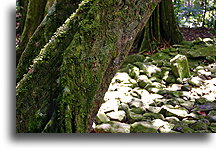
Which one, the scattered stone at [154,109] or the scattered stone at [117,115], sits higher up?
the scattered stone at [117,115]

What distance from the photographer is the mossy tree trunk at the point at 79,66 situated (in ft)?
4.87

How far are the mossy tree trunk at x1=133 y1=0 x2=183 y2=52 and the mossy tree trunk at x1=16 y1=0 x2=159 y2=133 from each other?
2879 mm

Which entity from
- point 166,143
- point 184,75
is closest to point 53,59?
point 166,143

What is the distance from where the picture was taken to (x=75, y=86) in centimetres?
149

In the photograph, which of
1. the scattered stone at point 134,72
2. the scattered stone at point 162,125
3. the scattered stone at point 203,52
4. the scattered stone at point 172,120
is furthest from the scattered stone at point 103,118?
the scattered stone at point 203,52

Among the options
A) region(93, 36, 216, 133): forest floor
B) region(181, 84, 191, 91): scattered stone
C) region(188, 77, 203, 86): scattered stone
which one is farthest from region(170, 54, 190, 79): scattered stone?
region(181, 84, 191, 91): scattered stone

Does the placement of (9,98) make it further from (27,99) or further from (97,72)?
(97,72)

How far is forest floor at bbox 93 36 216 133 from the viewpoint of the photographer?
6.94 ft

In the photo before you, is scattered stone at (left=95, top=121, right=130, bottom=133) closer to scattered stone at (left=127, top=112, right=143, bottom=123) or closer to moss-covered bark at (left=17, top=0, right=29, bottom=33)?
scattered stone at (left=127, top=112, right=143, bottom=123)

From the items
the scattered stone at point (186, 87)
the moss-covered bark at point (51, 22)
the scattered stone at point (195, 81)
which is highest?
the moss-covered bark at point (51, 22)

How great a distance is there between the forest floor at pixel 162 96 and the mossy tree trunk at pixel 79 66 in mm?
537

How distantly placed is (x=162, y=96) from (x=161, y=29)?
204cm

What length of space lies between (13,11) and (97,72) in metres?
0.74

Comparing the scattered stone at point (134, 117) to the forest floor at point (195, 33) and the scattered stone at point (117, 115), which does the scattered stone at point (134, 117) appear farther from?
the forest floor at point (195, 33)
